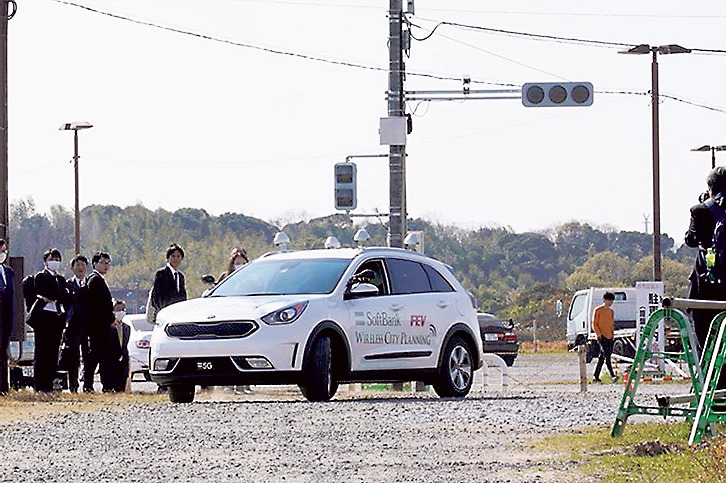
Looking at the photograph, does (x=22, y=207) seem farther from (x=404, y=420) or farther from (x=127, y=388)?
(x=404, y=420)

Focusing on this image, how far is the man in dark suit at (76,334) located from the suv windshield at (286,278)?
284 centimetres

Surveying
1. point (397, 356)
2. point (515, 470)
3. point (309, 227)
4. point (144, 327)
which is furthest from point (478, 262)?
point (515, 470)

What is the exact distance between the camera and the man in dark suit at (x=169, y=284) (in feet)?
66.2

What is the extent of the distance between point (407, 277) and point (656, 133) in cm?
2730

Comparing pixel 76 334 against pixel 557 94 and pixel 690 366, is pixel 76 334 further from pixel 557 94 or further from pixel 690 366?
pixel 557 94

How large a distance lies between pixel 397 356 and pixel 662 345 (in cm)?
1740

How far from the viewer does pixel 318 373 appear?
16875 mm

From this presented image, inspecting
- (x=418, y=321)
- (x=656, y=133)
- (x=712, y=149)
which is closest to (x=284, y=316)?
(x=418, y=321)

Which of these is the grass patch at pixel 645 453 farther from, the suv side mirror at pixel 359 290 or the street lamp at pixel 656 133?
the street lamp at pixel 656 133

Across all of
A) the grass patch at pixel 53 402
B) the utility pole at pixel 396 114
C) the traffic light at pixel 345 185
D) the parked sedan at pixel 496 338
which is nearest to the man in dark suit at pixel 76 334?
the grass patch at pixel 53 402

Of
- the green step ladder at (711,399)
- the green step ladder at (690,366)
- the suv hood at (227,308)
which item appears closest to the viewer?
the green step ladder at (711,399)

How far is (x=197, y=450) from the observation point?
1173cm

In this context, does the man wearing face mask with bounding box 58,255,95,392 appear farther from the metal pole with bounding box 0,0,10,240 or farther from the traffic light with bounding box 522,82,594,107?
the traffic light with bounding box 522,82,594,107

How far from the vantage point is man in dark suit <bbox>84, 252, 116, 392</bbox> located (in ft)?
67.1
